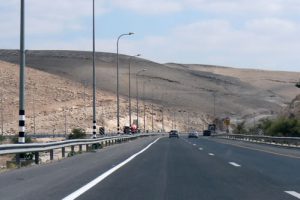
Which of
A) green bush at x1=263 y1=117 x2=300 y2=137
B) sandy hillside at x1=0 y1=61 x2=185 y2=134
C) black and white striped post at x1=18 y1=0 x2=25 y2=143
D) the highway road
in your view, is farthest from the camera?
sandy hillside at x1=0 y1=61 x2=185 y2=134

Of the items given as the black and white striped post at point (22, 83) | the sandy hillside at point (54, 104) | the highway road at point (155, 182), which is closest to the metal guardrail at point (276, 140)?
the black and white striped post at point (22, 83)

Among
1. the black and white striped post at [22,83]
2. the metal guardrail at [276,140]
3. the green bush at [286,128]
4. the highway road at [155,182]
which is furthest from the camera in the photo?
the green bush at [286,128]

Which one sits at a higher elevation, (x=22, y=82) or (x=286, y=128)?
(x=22, y=82)

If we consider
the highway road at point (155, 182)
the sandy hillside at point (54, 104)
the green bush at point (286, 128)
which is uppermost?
the sandy hillside at point (54, 104)

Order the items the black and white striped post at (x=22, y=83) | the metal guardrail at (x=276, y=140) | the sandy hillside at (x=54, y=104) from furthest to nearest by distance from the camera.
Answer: the sandy hillside at (x=54, y=104)
the metal guardrail at (x=276, y=140)
the black and white striped post at (x=22, y=83)

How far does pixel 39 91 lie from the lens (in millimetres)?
148750

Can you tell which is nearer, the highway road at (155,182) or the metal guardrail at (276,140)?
the highway road at (155,182)

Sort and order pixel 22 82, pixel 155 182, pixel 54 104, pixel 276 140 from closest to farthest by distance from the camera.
Result: 1. pixel 155 182
2. pixel 22 82
3. pixel 276 140
4. pixel 54 104

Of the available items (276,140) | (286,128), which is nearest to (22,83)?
(276,140)

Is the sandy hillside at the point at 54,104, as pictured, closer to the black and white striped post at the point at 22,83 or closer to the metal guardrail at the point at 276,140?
the metal guardrail at the point at 276,140

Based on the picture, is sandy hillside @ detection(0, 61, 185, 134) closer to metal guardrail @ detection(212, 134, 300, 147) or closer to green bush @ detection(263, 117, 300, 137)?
green bush @ detection(263, 117, 300, 137)

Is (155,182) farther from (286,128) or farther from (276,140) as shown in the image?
(286,128)

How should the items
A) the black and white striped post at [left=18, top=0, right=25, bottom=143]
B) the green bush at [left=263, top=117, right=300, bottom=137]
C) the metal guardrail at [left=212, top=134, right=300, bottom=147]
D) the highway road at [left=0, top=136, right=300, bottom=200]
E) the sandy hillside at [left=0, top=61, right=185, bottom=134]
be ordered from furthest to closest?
1. the sandy hillside at [left=0, top=61, right=185, bottom=134]
2. the green bush at [left=263, top=117, right=300, bottom=137]
3. the metal guardrail at [left=212, top=134, right=300, bottom=147]
4. the black and white striped post at [left=18, top=0, right=25, bottom=143]
5. the highway road at [left=0, top=136, right=300, bottom=200]

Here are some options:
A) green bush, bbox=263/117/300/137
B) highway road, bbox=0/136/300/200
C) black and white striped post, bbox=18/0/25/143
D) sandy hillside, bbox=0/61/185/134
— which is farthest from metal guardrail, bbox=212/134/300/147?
sandy hillside, bbox=0/61/185/134
